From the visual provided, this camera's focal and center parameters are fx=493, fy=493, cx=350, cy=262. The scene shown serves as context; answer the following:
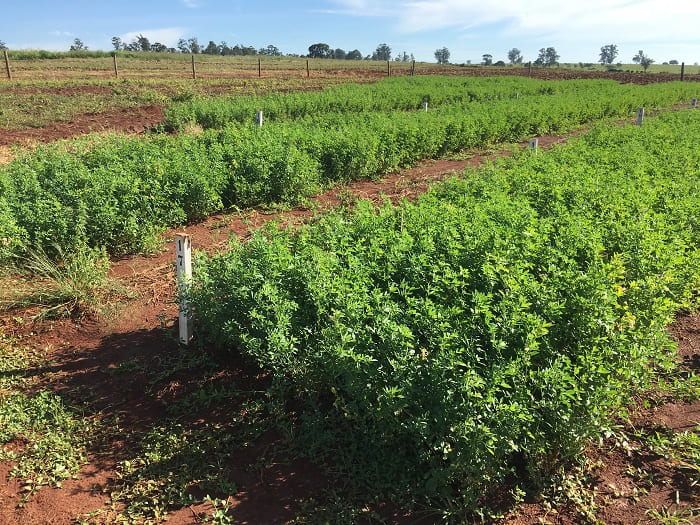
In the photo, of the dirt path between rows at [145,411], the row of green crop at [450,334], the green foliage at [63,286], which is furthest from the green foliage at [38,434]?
the row of green crop at [450,334]

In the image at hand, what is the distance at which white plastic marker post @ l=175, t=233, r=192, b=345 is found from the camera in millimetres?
4785

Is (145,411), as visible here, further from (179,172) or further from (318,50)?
(318,50)

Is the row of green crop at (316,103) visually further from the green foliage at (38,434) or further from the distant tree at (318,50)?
the distant tree at (318,50)

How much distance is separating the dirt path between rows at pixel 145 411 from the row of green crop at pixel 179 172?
0.78 metres

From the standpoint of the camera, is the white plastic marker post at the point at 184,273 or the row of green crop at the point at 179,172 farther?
the row of green crop at the point at 179,172

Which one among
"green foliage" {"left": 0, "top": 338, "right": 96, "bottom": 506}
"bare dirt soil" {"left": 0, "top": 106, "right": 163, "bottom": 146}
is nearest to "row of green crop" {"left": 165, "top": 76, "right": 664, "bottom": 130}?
"bare dirt soil" {"left": 0, "top": 106, "right": 163, "bottom": 146}

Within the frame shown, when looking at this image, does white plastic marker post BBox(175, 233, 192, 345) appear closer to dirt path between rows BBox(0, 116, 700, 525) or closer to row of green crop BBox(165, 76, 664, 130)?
dirt path between rows BBox(0, 116, 700, 525)

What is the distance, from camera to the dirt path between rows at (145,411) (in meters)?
3.26

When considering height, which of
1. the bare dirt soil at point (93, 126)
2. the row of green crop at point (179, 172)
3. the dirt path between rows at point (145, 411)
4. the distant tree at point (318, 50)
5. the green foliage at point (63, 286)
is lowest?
the dirt path between rows at point (145, 411)

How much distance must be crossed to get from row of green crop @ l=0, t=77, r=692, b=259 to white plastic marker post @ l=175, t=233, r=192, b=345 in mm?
2402

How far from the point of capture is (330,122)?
14391 mm

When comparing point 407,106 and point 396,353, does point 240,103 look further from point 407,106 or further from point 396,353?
point 396,353

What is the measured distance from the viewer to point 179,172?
324 inches

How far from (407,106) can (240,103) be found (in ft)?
32.8
